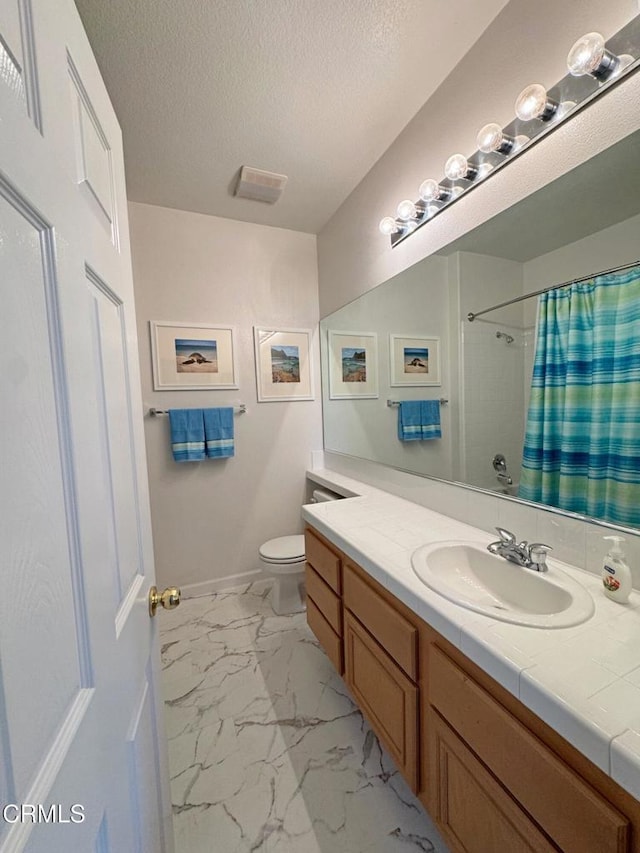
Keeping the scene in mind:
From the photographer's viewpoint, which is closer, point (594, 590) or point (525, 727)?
point (525, 727)

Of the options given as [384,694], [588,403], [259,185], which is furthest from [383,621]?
[259,185]

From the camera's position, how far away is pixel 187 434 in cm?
225

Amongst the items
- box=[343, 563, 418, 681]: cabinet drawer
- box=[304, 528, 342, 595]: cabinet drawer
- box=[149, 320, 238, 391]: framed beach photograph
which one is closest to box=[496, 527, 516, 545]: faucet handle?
box=[343, 563, 418, 681]: cabinet drawer

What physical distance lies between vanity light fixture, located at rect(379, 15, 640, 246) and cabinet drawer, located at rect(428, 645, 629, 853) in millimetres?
1553

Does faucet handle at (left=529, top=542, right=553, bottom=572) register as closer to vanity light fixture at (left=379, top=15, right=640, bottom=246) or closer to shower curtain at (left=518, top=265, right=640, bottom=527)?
shower curtain at (left=518, top=265, right=640, bottom=527)

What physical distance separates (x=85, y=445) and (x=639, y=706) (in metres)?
1.00

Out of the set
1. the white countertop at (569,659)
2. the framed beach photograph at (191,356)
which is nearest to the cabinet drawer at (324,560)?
the white countertop at (569,659)

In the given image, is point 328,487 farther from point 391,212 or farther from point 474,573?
point 391,212

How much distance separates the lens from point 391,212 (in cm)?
181

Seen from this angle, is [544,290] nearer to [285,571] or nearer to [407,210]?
[407,210]

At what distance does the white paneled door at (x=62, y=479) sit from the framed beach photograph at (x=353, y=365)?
5.44ft

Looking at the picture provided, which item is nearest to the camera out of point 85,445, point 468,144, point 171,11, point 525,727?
point 85,445

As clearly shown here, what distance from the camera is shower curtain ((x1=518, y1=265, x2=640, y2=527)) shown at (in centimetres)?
96

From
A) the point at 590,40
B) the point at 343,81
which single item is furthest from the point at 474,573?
the point at 343,81
